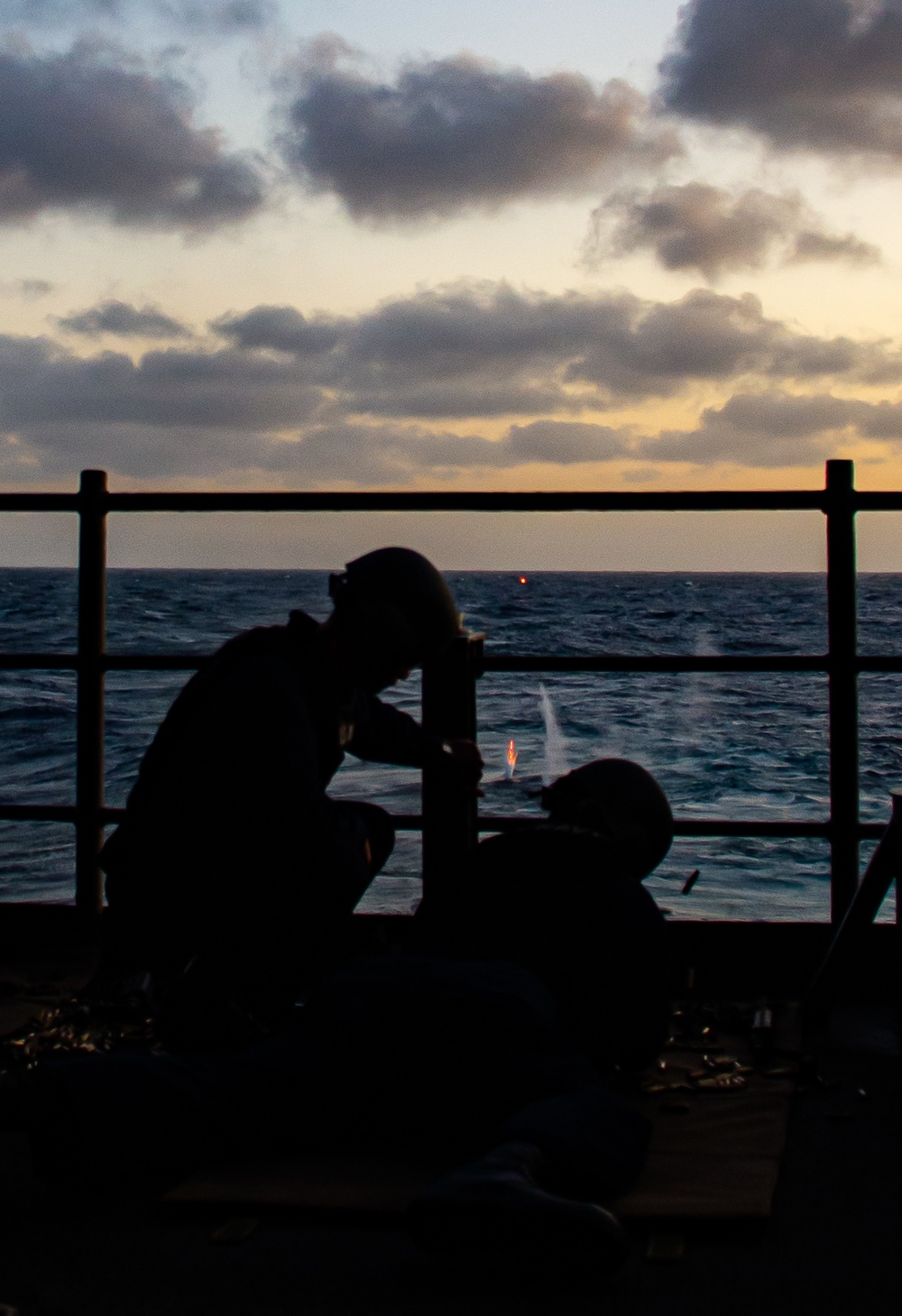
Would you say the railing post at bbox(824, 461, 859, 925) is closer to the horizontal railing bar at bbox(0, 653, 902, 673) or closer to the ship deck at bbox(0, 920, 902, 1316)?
the horizontal railing bar at bbox(0, 653, 902, 673)

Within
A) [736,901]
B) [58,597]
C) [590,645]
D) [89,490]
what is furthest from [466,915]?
[58,597]

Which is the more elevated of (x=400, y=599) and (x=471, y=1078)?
(x=400, y=599)

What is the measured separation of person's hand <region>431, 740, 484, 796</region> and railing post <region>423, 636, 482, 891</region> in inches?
13.7

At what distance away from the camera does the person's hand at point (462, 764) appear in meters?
3.62

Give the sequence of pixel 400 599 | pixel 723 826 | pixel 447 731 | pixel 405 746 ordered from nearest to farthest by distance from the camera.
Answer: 1. pixel 400 599
2. pixel 405 746
3. pixel 447 731
4. pixel 723 826

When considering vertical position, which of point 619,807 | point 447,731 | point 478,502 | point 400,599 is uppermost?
point 478,502

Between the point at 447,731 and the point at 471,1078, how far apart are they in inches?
65.1

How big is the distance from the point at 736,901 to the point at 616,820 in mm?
11468

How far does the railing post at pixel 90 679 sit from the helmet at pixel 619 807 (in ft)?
5.93

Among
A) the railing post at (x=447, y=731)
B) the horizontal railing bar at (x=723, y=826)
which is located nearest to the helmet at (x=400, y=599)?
the railing post at (x=447, y=731)

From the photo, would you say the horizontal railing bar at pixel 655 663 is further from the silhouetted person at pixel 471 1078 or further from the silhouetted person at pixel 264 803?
the silhouetted person at pixel 471 1078

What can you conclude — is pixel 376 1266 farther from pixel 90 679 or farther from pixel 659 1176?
pixel 90 679

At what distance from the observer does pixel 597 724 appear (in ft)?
94.4

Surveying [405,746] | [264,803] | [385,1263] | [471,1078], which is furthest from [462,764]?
[385,1263]
